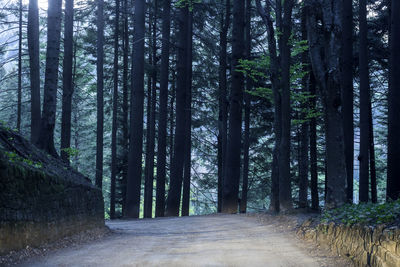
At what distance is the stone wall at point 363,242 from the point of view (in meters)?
5.51

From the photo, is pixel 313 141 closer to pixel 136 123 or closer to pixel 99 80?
pixel 136 123

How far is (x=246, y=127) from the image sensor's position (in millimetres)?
24844

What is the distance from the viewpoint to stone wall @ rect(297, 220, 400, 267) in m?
5.51

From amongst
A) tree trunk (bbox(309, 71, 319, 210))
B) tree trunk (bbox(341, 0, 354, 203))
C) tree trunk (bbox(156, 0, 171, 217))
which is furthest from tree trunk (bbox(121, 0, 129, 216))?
tree trunk (bbox(341, 0, 354, 203))

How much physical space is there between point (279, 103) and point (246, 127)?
7.62 metres

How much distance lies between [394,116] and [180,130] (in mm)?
10475

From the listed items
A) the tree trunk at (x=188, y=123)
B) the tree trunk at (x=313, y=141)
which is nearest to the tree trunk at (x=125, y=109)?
the tree trunk at (x=188, y=123)

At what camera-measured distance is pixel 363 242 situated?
6527mm

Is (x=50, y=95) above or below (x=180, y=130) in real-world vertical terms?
above

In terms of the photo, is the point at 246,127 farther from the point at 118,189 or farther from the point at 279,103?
the point at 118,189

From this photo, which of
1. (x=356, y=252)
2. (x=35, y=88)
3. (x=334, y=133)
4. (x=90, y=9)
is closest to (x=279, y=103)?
(x=334, y=133)

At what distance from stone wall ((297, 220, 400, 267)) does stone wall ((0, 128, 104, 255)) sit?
200 inches

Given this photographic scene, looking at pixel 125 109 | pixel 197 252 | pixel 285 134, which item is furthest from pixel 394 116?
pixel 125 109

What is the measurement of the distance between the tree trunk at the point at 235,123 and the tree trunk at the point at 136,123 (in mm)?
3997
